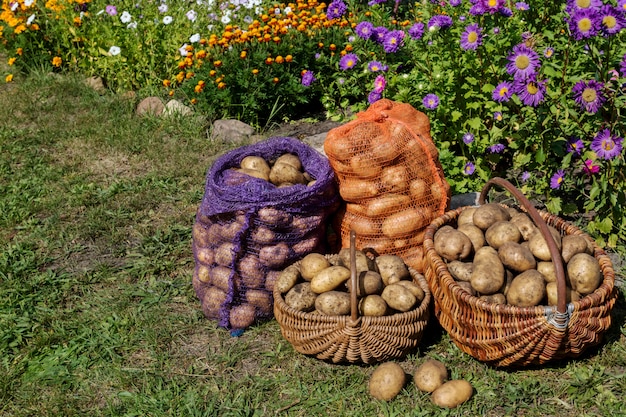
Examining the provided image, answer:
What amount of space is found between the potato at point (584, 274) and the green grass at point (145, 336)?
45 cm

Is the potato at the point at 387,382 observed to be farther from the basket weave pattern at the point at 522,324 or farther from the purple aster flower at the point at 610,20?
the purple aster flower at the point at 610,20

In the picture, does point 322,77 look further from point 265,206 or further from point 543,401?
point 543,401

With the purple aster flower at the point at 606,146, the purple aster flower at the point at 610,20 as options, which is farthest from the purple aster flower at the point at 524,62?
the purple aster flower at the point at 606,146

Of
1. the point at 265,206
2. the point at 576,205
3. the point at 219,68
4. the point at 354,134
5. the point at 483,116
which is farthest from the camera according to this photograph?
the point at 219,68

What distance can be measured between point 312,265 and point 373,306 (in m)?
0.41

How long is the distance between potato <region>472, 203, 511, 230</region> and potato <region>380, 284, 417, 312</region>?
572 millimetres

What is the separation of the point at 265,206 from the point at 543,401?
1695 mm

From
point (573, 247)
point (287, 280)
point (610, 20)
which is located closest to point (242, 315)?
point (287, 280)

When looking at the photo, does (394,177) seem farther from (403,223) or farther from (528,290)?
(528,290)

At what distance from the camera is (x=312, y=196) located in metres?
3.75

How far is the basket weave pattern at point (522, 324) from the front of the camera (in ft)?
10.3

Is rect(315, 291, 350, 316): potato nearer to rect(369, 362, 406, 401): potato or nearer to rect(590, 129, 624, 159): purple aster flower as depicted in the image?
rect(369, 362, 406, 401): potato

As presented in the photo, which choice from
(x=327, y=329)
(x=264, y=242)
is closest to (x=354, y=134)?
(x=264, y=242)

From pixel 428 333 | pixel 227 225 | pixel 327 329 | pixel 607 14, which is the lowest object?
pixel 428 333
